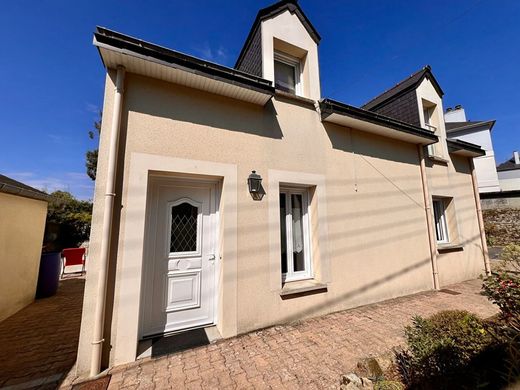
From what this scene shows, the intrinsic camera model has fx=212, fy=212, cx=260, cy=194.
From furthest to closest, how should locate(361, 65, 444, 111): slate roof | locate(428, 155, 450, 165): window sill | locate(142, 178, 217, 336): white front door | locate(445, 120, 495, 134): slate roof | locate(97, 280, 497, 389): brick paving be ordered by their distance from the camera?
locate(445, 120, 495, 134): slate roof < locate(361, 65, 444, 111): slate roof < locate(428, 155, 450, 165): window sill < locate(142, 178, 217, 336): white front door < locate(97, 280, 497, 389): brick paving

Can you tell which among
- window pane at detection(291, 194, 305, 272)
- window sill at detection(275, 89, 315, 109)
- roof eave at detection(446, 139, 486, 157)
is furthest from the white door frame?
roof eave at detection(446, 139, 486, 157)

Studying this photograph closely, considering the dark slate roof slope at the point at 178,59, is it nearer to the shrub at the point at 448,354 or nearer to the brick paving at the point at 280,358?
the brick paving at the point at 280,358

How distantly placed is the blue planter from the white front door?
5290mm

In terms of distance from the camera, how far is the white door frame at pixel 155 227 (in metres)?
3.72

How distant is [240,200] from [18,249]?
19.3 feet

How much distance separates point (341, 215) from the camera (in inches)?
211

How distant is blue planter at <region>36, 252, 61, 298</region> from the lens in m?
6.42

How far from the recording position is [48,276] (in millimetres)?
Answer: 6508

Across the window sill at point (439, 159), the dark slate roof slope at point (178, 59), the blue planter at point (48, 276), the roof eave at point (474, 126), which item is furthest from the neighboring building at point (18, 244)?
the roof eave at point (474, 126)

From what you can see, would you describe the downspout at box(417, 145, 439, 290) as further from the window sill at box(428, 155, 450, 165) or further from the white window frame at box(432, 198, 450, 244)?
the white window frame at box(432, 198, 450, 244)

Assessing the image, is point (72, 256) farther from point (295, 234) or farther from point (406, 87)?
point (406, 87)

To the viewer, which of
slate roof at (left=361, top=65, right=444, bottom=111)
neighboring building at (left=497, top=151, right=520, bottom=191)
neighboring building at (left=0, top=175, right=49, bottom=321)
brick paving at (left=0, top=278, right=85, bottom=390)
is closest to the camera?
brick paving at (left=0, top=278, right=85, bottom=390)

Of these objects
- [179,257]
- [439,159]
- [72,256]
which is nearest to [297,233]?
[179,257]

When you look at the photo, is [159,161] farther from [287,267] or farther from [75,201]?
[75,201]
